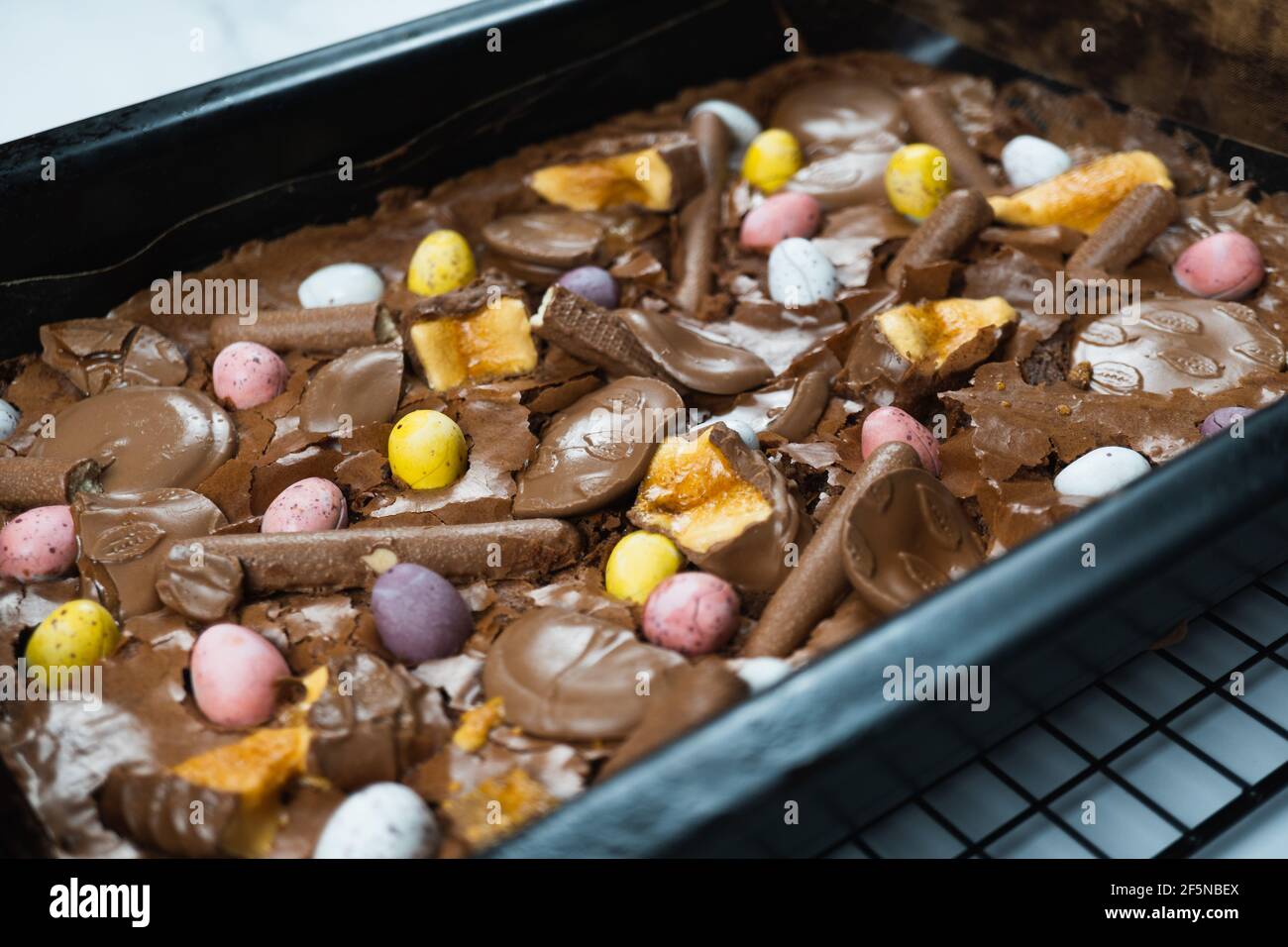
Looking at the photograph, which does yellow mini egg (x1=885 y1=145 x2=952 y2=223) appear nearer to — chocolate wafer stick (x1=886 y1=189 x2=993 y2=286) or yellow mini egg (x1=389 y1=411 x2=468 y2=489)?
chocolate wafer stick (x1=886 y1=189 x2=993 y2=286)

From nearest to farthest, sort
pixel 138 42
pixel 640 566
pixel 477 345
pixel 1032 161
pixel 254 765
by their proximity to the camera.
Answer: pixel 254 765, pixel 640 566, pixel 477 345, pixel 1032 161, pixel 138 42

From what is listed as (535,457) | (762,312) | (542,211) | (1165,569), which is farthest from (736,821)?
(542,211)

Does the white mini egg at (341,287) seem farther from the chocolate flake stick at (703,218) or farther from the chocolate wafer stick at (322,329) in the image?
the chocolate flake stick at (703,218)

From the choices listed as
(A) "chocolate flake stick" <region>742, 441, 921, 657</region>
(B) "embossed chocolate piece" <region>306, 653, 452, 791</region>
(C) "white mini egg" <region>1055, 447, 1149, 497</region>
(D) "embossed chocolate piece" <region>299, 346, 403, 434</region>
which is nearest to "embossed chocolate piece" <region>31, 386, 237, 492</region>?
(D) "embossed chocolate piece" <region>299, 346, 403, 434</region>

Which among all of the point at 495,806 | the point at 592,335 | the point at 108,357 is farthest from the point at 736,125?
the point at 495,806

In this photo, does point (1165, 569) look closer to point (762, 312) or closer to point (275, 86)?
point (762, 312)

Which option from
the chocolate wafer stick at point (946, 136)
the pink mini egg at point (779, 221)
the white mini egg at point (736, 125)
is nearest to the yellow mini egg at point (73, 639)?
the pink mini egg at point (779, 221)

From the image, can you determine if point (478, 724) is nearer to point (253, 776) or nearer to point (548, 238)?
point (253, 776)
